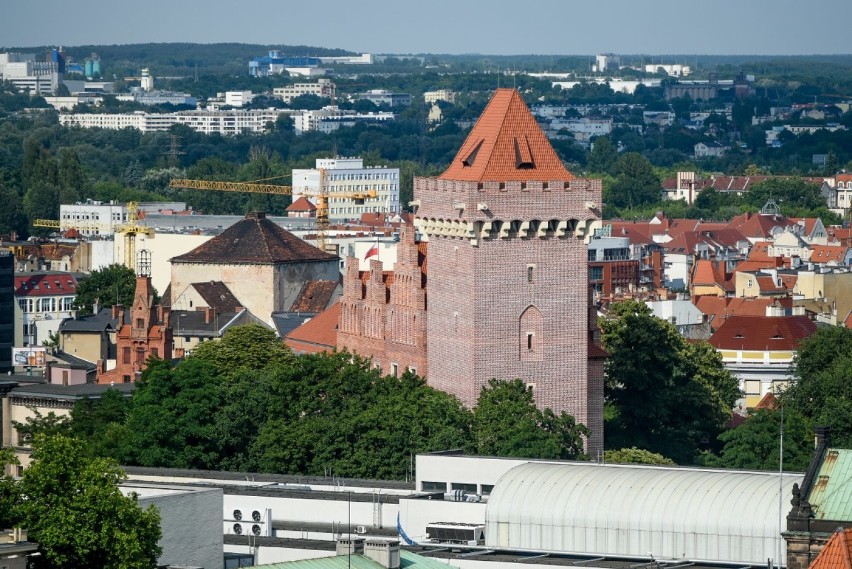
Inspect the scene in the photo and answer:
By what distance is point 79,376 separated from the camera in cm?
10600

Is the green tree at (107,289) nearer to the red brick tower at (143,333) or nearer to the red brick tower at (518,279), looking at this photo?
the red brick tower at (143,333)

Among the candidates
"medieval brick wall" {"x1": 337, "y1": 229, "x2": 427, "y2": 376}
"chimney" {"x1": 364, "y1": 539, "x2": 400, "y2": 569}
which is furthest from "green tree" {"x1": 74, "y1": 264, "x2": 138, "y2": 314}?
Result: "chimney" {"x1": 364, "y1": 539, "x2": 400, "y2": 569}

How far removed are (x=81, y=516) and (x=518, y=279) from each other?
1287 inches

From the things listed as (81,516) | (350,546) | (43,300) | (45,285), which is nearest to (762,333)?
(43,300)

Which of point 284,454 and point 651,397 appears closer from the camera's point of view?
point 284,454

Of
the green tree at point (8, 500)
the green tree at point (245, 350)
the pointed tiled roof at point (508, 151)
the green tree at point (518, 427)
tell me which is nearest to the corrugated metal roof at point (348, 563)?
the green tree at point (8, 500)

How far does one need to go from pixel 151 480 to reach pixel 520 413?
42.6 feet

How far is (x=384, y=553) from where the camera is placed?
5228 cm

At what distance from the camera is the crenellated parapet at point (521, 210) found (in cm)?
8512

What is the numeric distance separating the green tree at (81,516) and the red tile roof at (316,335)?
151 feet

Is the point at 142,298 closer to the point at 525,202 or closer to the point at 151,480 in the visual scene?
the point at 525,202

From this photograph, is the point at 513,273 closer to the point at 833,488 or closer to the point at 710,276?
the point at 833,488

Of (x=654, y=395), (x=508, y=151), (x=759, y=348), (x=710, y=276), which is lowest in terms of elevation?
(x=654, y=395)

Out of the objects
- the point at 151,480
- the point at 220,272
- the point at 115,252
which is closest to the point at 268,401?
the point at 151,480
